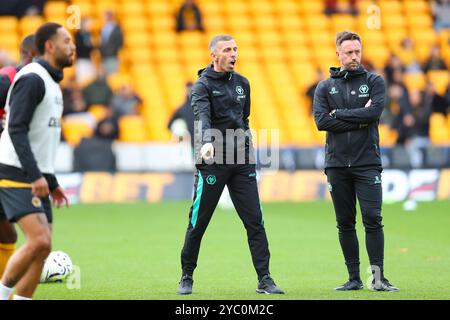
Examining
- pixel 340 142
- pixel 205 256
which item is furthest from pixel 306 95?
pixel 340 142

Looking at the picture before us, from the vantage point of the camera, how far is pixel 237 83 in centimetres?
998

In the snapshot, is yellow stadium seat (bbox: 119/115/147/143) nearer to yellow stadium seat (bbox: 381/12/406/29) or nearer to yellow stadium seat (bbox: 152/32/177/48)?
yellow stadium seat (bbox: 152/32/177/48)

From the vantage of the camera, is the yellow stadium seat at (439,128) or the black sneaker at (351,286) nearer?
the black sneaker at (351,286)

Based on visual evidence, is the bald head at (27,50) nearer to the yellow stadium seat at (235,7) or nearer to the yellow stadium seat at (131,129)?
the yellow stadium seat at (131,129)

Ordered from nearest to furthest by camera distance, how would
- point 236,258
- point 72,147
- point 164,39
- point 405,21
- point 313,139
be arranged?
point 236,258 → point 72,147 → point 313,139 → point 164,39 → point 405,21

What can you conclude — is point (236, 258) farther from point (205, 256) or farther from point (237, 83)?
point (237, 83)

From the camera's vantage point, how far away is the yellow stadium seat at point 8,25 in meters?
26.1

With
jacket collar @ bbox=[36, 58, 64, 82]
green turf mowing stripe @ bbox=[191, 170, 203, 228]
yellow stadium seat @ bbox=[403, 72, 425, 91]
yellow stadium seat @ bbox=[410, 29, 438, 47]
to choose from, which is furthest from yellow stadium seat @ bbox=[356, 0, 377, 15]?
jacket collar @ bbox=[36, 58, 64, 82]

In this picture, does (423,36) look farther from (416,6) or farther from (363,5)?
(363,5)

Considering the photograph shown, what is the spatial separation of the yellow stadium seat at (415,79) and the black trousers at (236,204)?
1732 centimetres

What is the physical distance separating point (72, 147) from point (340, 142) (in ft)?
39.6

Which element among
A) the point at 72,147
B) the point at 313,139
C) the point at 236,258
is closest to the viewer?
the point at 236,258

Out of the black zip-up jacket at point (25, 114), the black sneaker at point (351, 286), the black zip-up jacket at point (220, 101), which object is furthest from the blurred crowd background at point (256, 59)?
the black zip-up jacket at point (25, 114)
